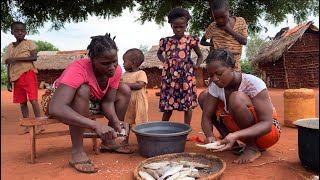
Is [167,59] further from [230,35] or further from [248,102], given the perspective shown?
[248,102]

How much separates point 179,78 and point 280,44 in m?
12.0

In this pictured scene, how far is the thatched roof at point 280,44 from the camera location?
532 inches

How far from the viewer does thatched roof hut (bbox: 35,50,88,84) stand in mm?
19688

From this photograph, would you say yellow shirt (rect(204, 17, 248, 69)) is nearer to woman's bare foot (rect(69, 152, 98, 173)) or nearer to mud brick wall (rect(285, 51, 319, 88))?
woman's bare foot (rect(69, 152, 98, 173))

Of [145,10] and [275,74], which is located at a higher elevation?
[145,10]

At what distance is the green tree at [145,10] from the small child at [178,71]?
3007 mm

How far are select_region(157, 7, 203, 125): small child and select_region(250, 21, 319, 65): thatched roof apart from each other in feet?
35.2

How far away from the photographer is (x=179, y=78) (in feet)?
12.8

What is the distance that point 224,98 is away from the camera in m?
2.94

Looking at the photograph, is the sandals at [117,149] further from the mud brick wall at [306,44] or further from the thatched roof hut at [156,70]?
the thatched roof hut at [156,70]

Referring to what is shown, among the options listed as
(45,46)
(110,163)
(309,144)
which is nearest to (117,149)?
(110,163)

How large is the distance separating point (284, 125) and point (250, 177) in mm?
2556

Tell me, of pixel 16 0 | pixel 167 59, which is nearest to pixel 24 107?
pixel 167 59

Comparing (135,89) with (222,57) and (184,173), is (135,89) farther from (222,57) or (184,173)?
(184,173)
